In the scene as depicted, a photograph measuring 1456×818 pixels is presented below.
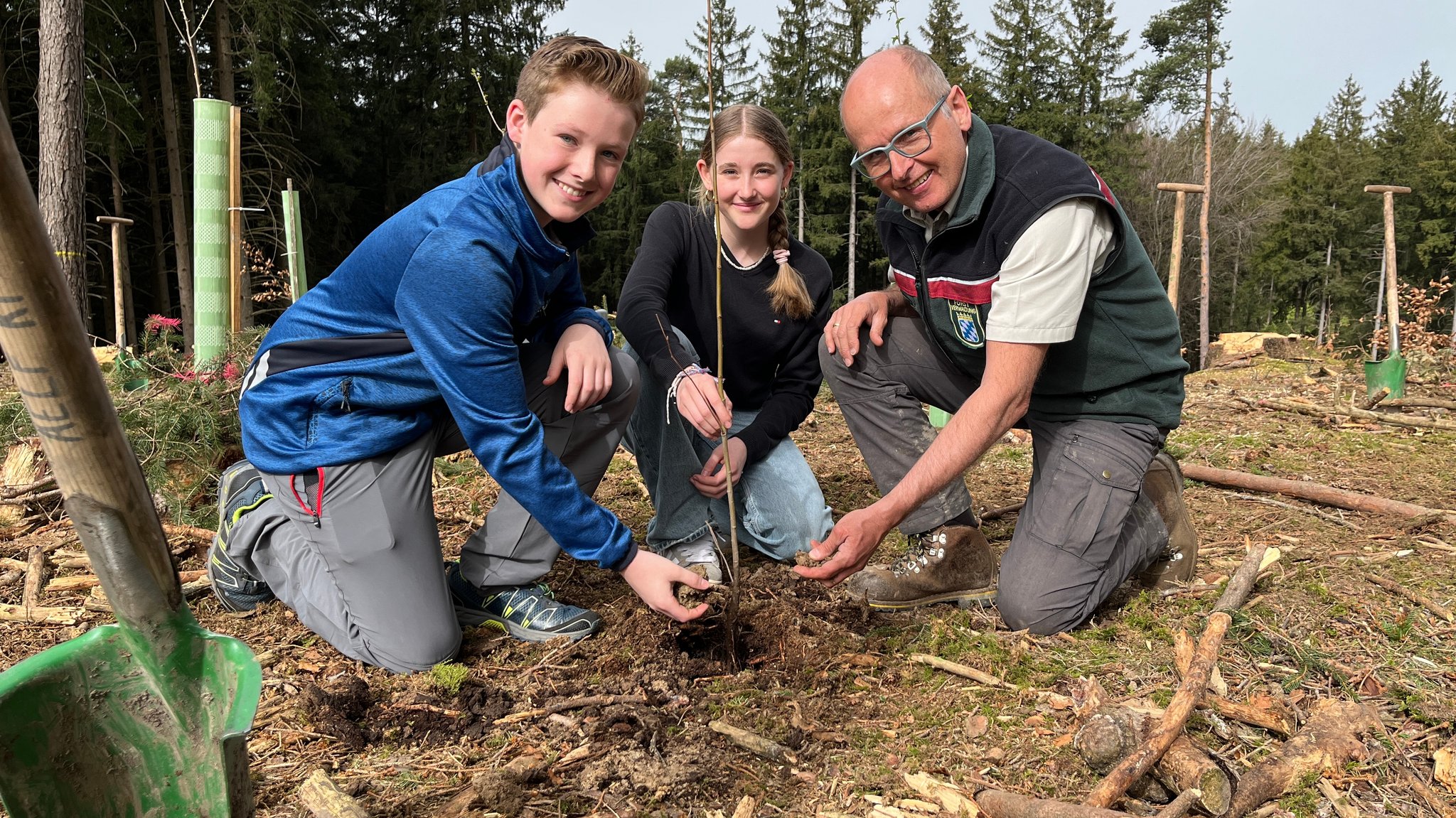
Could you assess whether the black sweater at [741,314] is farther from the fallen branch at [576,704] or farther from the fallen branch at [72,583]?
the fallen branch at [72,583]

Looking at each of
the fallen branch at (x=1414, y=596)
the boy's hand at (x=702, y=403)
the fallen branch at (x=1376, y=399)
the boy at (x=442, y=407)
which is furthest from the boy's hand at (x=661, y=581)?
the fallen branch at (x=1376, y=399)

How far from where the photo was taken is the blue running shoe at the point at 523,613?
2.59 m

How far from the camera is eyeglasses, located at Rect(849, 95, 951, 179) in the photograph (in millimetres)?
2400

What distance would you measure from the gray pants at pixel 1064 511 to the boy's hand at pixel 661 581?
3.03 feet

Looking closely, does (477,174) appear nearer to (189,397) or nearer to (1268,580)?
(189,397)

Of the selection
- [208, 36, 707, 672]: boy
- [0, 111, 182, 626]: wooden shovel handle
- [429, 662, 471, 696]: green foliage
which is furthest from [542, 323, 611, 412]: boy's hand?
[0, 111, 182, 626]: wooden shovel handle

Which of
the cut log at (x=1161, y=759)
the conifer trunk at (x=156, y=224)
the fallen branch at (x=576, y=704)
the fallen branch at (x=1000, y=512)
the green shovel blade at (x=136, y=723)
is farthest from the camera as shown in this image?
the conifer trunk at (x=156, y=224)

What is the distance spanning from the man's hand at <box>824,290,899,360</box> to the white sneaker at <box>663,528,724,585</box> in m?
0.84

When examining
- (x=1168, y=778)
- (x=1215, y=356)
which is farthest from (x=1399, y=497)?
(x=1215, y=356)

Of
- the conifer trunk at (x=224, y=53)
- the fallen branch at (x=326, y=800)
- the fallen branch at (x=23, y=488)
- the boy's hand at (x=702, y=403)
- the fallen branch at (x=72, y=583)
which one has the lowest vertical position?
the fallen branch at (x=326, y=800)

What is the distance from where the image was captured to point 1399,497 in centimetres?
413

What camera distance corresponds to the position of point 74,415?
1200 millimetres

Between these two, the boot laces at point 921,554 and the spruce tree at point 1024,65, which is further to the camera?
the spruce tree at point 1024,65

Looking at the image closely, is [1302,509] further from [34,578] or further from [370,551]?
[34,578]
